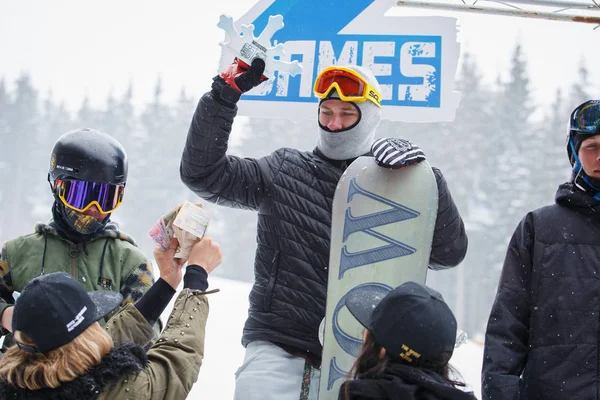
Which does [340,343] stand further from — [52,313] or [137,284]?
[52,313]

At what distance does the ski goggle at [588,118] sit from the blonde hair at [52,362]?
83.8 inches

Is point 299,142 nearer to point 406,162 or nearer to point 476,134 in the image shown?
point 476,134

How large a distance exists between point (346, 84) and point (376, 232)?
2.64 feet

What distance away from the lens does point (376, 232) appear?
9.95 ft

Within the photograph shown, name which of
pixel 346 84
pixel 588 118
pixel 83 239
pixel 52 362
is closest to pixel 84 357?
pixel 52 362

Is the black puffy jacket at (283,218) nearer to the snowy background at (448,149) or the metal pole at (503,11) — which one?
the metal pole at (503,11)

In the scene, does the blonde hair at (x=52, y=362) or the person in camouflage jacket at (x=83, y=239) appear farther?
the person in camouflage jacket at (x=83, y=239)

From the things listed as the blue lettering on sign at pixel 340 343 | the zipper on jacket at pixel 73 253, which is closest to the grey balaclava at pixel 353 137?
the blue lettering on sign at pixel 340 343

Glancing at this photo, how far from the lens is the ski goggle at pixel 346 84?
3273 millimetres

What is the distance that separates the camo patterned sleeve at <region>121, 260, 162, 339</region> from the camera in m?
2.88

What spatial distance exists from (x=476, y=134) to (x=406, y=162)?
116ft

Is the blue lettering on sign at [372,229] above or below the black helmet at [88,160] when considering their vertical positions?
below

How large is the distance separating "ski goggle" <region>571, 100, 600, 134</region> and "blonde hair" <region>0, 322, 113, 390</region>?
6.99 ft

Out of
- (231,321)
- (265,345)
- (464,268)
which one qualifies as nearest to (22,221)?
(464,268)
